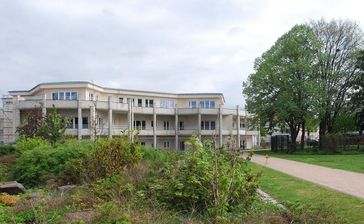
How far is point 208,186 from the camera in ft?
28.1

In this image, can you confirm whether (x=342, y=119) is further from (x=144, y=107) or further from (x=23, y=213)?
(x=23, y=213)

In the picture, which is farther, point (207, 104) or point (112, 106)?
point (207, 104)

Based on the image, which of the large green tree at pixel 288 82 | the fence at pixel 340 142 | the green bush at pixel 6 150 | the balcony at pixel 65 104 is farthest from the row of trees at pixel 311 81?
the green bush at pixel 6 150

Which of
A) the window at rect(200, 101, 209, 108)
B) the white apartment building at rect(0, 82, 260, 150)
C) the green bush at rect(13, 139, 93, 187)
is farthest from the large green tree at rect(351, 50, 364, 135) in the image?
the green bush at rect(13, 139, 93, 187)

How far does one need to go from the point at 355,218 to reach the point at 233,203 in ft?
7.98

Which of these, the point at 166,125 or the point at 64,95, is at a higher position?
the point at 64,95

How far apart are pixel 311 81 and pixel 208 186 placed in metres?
42.9

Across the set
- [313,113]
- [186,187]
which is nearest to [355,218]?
[186,187]

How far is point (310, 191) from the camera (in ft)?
44.8

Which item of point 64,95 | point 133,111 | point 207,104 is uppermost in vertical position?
point 64,95

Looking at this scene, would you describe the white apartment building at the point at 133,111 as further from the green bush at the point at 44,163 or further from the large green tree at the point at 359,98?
the green bush at the point at 44,163

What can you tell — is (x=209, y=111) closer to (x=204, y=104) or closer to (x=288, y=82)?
(x=204, y=104)

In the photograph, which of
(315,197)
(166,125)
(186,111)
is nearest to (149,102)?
(166,125)

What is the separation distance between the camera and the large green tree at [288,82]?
49.2 m
